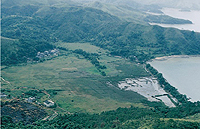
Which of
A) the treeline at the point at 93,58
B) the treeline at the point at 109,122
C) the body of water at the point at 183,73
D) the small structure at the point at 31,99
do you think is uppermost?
the treeline at the point at 109,122

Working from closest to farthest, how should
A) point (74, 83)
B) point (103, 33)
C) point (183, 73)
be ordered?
point (74, 83), point (183, 73), point (103, 33)

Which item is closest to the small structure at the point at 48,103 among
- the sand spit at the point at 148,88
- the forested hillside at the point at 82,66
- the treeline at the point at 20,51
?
the forested hillside at the point at 82,66

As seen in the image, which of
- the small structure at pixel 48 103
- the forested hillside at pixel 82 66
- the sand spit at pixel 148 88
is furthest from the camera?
the sand spit at pixel 148 88

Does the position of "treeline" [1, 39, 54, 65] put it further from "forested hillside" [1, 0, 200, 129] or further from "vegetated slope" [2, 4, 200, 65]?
"vegetated slope" [2, 4, 200, 65]

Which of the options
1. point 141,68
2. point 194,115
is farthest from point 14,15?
point 194,115

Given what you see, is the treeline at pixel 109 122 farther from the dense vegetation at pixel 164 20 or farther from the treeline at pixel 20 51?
the dense vegetation at pixel 164 20

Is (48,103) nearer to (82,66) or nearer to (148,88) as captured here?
(148,88)

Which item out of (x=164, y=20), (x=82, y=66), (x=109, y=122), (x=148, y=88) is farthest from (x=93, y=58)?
(x=164, y=20)
